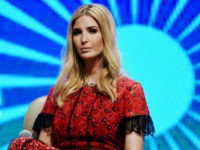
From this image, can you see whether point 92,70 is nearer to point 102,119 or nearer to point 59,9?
point 102,119

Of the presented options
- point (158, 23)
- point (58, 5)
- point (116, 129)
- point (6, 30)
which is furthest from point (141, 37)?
point (116, 129)

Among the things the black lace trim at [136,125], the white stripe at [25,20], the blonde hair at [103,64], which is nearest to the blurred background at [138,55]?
the white stripe at [25,20]

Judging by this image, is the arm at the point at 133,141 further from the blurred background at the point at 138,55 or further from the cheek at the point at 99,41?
the blurred background at the point at 138,55

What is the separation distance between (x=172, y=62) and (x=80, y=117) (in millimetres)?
993

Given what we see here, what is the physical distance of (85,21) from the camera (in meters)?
1.35

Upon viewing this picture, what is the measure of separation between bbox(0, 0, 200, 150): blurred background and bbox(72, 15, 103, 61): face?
0.76 meters

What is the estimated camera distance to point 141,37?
7.32ft

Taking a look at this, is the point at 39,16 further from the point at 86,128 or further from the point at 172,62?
the point at 86,128

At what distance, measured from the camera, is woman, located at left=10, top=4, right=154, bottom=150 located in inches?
50.1

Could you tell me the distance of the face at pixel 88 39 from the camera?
1.34 meters

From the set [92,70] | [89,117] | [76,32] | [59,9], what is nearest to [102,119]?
[89,117]

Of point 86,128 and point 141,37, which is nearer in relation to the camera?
point 86,128

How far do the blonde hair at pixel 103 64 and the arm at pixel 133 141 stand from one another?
0.12 meters

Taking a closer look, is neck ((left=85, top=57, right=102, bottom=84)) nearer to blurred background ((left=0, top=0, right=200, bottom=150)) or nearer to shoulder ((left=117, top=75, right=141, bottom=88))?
shoulder ((left=117, top=75, right=141, bottom=88))
